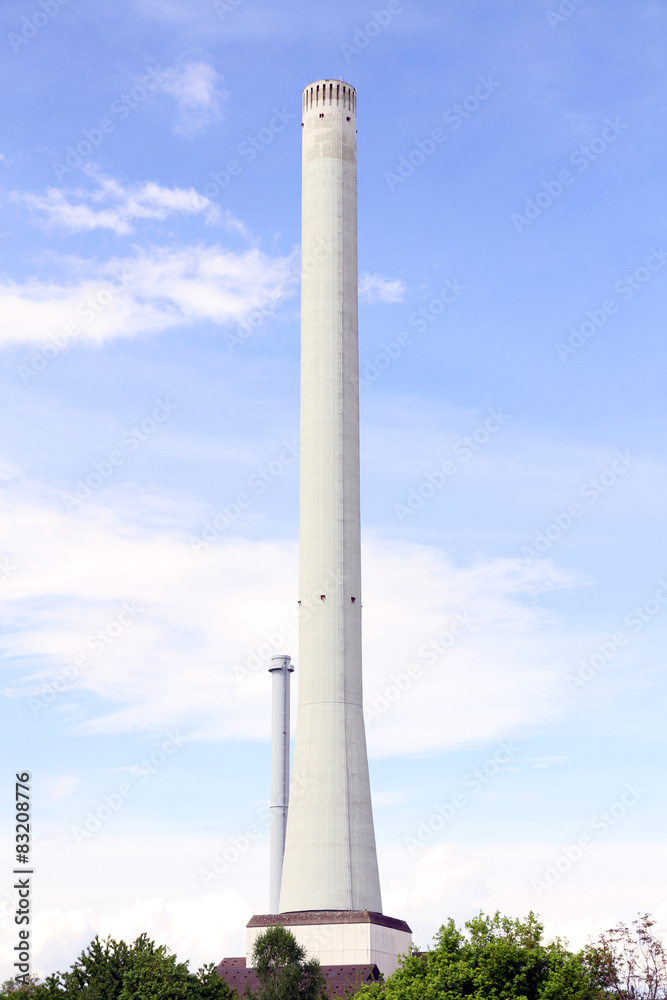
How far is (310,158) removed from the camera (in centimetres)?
9112

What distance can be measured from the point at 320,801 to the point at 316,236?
130ft

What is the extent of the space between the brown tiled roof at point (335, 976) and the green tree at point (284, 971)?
6520 millimetres

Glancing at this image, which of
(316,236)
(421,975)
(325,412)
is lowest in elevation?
(421,975)

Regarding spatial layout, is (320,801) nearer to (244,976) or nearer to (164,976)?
(244,976)

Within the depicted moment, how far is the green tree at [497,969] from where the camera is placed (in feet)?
162

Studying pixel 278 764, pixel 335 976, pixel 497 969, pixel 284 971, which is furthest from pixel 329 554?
pixel 497 969

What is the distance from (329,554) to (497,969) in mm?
36878

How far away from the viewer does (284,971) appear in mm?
62000

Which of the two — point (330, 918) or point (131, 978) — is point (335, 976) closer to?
point (330, 918)

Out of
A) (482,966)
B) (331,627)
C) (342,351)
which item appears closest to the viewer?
(482,966)

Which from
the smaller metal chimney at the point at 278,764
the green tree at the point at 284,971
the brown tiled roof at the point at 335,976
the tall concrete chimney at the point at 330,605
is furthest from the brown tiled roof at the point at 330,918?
the smaller metal chimney at the point at 278,764

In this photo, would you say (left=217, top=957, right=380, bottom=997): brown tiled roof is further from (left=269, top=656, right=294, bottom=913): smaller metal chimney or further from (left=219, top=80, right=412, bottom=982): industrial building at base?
(left=269, top=656, right=294, bottom=913): smaller metal chimney

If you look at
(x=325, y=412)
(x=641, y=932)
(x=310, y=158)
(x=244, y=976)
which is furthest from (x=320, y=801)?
(x=310, y=158)

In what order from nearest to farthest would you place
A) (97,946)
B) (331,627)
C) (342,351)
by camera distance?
1. (97,946)
2. (331,627)
3. (342,351)
